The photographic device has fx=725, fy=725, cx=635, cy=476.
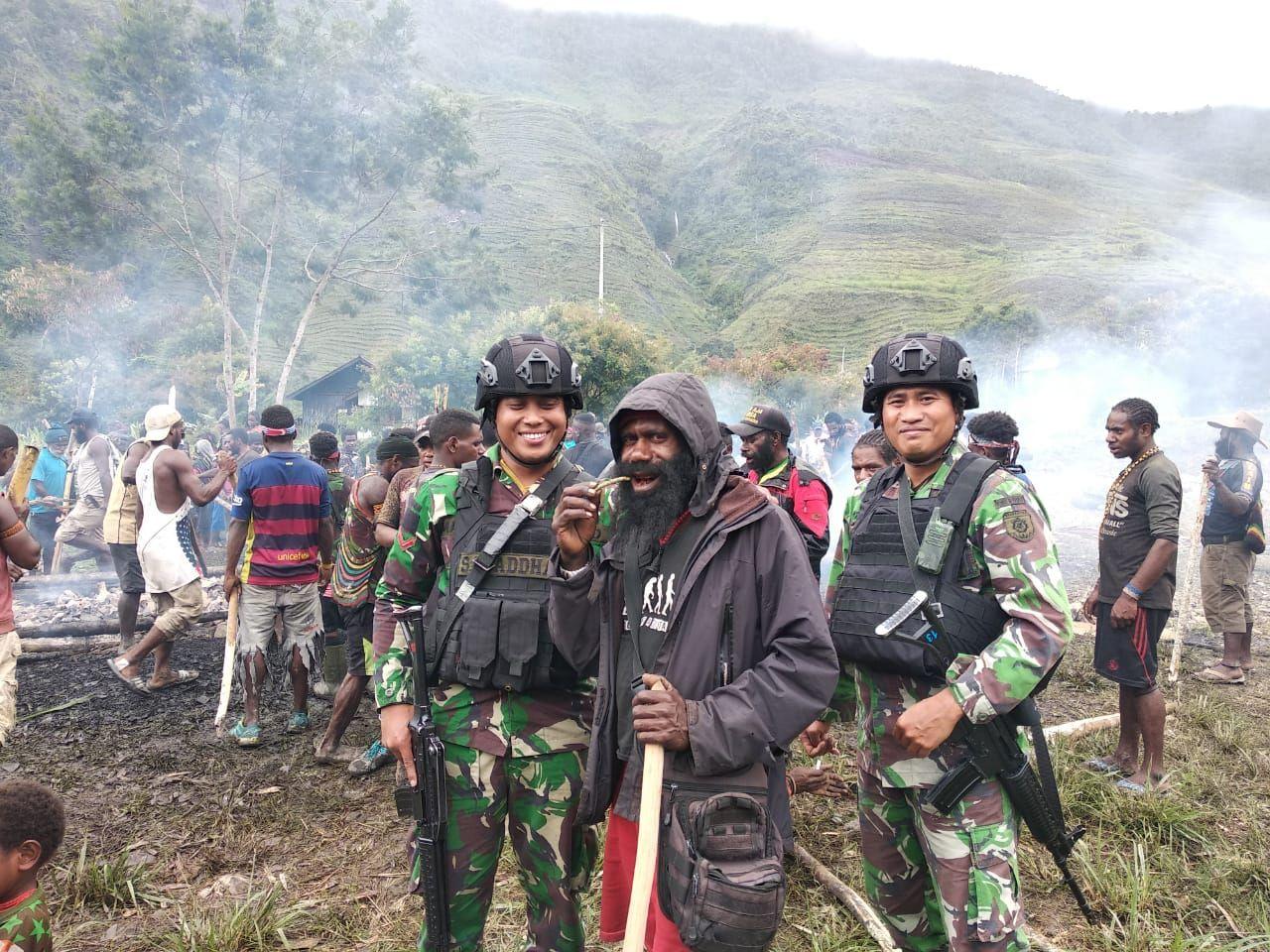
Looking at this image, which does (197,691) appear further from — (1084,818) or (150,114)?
(150,114)

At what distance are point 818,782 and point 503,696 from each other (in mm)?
2526

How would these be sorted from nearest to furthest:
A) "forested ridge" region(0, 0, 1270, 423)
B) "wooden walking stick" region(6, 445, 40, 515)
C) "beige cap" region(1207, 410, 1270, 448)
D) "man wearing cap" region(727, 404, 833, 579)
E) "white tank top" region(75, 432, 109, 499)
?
"wooden walking stick" region(6, 445, 40, 515) → "man wearing cap" region(727, 404, 833, 579) → "beige cap" region(1207, 410, 1270, 448) → "white tank top" region(75, 432, 109, 499) → "forested ridge" region(0, 0, 1270, 423)

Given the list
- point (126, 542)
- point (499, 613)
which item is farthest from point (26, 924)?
point (126, 542)

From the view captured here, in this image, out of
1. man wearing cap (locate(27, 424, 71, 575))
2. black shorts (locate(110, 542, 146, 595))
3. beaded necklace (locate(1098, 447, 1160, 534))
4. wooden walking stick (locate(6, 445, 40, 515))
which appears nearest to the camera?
wooden walking stick (locate(6, 445, 40, 515))

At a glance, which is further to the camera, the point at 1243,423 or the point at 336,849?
the point at 1243,423

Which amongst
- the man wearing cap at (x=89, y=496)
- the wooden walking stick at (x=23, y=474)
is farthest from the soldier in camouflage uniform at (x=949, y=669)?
the man wearing cap at (x=89, y=496)

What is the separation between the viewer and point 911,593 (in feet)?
7.61

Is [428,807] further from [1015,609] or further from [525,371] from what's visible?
[1015,609]

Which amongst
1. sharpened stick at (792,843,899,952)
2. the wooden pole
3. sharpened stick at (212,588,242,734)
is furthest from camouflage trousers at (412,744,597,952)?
the wooden pole

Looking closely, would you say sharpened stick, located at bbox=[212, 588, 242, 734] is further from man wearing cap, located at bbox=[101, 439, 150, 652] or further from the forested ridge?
the forested ridge

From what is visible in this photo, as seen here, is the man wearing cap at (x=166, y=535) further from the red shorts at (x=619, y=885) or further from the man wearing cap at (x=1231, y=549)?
the man wearing cap at (x=1231, y=549)

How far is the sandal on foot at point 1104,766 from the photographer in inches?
180

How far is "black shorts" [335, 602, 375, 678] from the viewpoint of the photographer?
495 cm

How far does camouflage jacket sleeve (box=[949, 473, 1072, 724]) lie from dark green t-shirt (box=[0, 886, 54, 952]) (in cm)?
287
